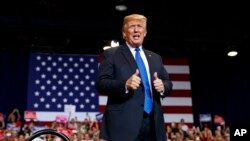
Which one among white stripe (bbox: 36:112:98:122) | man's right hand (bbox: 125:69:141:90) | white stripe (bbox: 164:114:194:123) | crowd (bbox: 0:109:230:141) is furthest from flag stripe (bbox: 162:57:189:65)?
man's right hand (bbox: 125:69:141:90)

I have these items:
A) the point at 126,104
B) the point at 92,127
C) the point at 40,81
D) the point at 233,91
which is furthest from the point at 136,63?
the point at 233,91

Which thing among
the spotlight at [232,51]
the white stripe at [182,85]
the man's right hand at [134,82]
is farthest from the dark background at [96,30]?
the man's right hand at [134,82]

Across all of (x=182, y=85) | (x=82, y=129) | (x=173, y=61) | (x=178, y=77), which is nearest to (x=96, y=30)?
(x=82, y=129)

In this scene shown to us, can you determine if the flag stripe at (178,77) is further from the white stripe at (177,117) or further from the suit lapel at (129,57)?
the suit lapel at (129,57)

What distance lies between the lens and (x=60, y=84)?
436 inches

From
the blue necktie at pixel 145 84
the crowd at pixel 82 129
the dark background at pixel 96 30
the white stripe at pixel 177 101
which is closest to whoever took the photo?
the blue necktie at pixel 145 84

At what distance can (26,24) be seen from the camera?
9.57 m

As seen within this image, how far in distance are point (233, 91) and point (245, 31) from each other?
2.86 meters

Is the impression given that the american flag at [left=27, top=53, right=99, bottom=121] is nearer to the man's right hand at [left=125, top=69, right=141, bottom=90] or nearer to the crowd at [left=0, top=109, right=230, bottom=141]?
the crowd at [left=0, top=109, right=230, bottom=141]

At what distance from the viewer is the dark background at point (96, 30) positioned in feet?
31.6

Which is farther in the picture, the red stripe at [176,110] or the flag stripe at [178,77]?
the flag stripe at [178,77]

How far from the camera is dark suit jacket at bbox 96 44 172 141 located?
164 centimetres

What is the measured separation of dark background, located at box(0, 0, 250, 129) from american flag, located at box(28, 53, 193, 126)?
34 centimetres

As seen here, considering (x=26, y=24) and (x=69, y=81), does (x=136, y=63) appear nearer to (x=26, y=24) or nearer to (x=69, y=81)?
(x=26, y=24)
